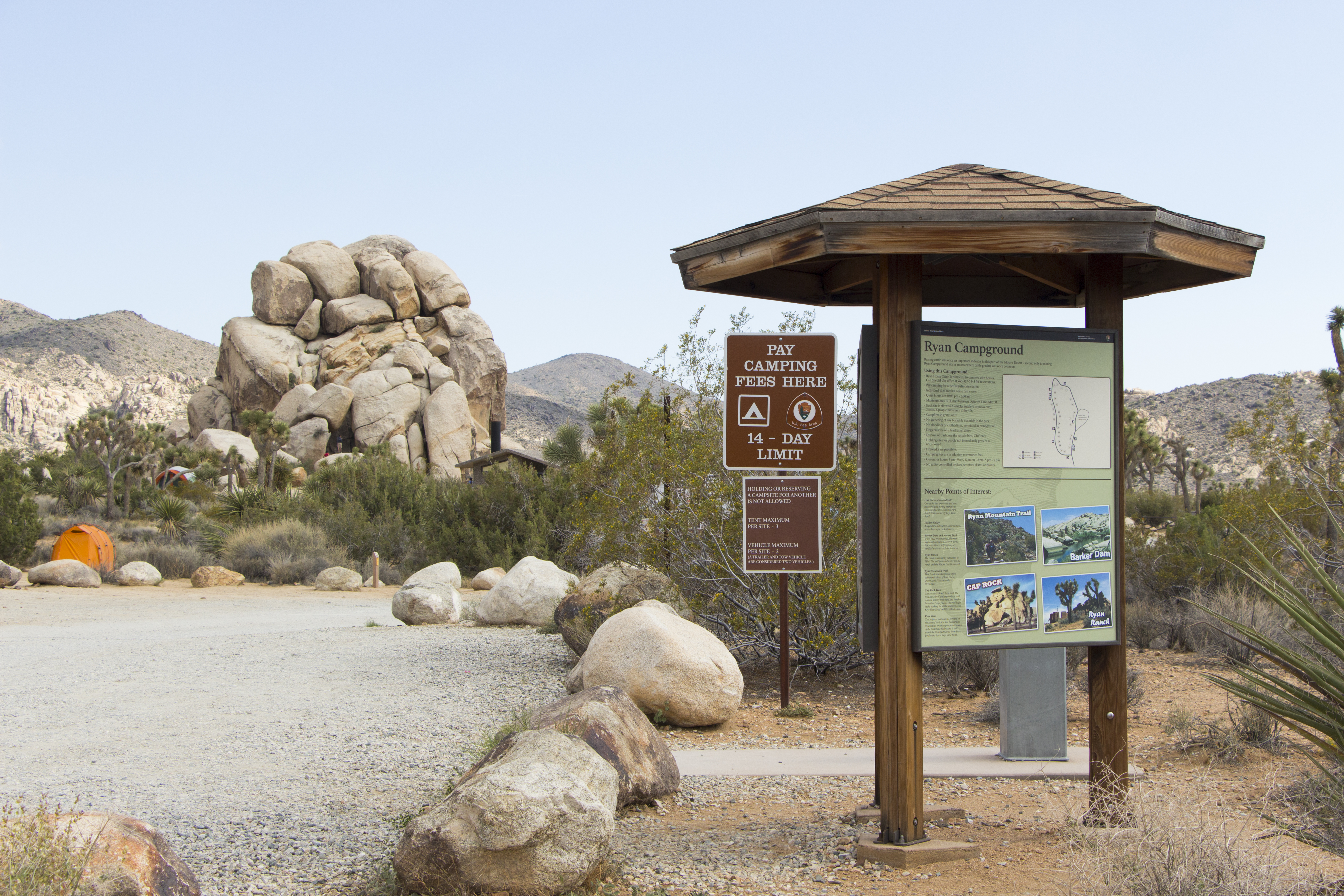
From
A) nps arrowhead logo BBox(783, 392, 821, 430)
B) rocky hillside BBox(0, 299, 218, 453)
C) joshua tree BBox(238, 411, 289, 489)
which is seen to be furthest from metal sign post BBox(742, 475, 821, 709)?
A: rocky hillside BBox(0, 299, 218, 453)

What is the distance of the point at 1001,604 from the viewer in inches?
161

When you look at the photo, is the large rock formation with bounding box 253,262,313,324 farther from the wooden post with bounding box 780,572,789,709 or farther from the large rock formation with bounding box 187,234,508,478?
the wooden post with bounding box 780,572,789,709

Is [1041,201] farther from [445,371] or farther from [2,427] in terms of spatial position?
[2,427]

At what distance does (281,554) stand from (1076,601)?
2150 centimetres

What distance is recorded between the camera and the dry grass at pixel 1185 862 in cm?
297

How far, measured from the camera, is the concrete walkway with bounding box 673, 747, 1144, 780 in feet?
18.1

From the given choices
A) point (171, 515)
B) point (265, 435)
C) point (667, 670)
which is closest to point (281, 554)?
point (171, 515)

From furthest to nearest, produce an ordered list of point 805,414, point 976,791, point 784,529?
point 784,529 → point 805,414 → point 976,791

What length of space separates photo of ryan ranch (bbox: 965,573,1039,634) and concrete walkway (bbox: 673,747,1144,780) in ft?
5.92

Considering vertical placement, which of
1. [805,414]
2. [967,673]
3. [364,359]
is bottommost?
[967,673]

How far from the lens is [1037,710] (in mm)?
5793

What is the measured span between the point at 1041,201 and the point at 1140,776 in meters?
3.37

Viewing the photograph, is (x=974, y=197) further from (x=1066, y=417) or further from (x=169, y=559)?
(x=169, y=559)

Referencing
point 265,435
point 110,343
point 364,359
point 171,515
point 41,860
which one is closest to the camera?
→ point 41,860
